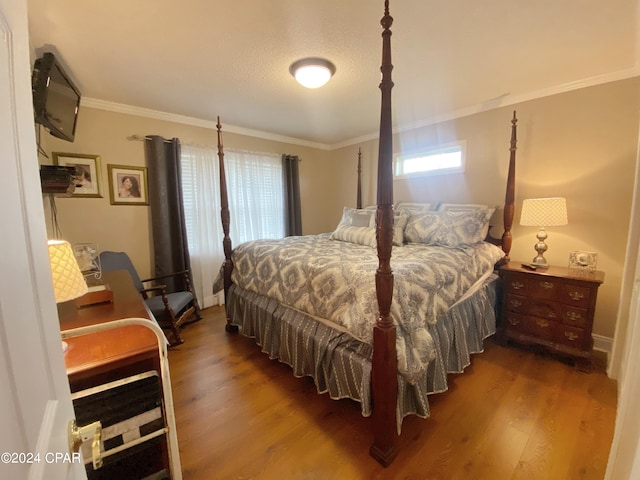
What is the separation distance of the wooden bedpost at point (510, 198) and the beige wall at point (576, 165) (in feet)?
0.65

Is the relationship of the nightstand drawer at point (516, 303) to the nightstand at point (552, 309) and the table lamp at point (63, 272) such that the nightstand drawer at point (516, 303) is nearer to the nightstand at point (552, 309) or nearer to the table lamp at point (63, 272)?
the nightstand at point (552, 309)

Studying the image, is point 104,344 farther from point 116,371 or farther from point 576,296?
point 576,296

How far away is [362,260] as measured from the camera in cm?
196

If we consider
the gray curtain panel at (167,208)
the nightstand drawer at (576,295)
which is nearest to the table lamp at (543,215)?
the nightstand drawer at (576,295)

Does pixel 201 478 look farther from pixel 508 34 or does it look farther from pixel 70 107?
pixel 508 34

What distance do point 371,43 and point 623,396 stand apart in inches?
79.6

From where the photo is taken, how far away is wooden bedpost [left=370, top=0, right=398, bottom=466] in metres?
1.25

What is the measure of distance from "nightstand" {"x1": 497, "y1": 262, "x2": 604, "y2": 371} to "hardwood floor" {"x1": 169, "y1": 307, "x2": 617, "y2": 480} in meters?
0.16

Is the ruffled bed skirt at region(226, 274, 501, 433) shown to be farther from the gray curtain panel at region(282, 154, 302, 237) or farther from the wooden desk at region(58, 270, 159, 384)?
the gray curtain panel at region(282, 154, 302, 237)

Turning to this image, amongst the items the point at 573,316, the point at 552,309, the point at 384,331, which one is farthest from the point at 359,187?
the point at 384,331

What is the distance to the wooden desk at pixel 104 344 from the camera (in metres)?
0.91

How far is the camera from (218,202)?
11.3ft

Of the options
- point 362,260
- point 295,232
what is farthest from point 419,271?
point 295,232

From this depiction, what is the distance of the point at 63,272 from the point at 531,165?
3403 millimetres
